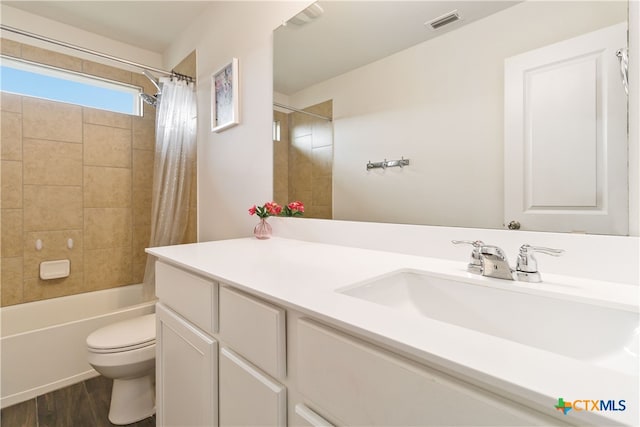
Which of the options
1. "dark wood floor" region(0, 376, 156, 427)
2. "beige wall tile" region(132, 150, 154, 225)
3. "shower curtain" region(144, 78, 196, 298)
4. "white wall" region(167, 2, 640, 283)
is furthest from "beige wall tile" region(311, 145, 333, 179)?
"beige wall tile" region(132, 150, 154, 225)

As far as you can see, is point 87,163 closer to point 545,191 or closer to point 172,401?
point 172,401

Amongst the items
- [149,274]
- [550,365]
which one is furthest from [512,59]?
[149,274]

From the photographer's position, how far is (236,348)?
727mm

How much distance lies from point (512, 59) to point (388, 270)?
68 centimetres

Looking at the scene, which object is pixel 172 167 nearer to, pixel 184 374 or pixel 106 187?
pixel 106 187

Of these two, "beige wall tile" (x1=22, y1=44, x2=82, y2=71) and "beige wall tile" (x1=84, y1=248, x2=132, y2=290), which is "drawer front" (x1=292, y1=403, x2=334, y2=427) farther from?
"beige wall tile" (x1=22, y1=44, x2=82, y2=71)

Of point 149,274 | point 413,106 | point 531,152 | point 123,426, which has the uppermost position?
point 413,106

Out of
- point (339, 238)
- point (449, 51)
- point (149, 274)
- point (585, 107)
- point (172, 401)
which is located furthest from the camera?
point (149, 274)

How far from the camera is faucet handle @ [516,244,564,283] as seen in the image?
655 millimetres

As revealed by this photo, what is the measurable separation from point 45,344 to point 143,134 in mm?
1722

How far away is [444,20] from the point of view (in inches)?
36.3

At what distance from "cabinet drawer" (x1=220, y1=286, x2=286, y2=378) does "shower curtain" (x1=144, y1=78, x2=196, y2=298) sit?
1716 mm

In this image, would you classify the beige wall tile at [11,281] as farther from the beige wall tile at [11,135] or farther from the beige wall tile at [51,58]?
the beige wall tile at [51,58]

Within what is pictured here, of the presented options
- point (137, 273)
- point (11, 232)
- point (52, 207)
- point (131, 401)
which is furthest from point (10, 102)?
point (131, 401)
